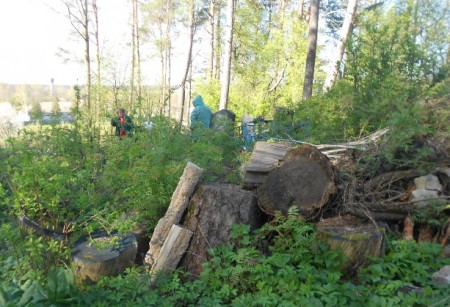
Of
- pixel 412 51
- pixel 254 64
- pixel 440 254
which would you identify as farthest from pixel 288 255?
pixel 254 64

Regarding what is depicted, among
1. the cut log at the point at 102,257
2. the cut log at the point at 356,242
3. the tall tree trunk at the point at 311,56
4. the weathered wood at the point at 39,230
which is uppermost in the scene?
the tall tree trunk at the point at 311,56

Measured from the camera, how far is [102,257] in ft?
12.3

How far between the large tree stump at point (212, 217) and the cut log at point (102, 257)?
1.95 ft

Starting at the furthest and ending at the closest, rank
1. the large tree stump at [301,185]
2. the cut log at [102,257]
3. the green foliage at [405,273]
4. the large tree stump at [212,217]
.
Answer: the large tree stump at [301,185] < the large tree stump at [212,217] < the cut log at [102,257] < the green foliage at [405,273]

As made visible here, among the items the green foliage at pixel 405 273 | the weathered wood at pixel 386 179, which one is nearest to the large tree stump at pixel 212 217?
the green foliage at pixel 405 273

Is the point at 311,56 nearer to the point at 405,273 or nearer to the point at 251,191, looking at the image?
the point at 251,191

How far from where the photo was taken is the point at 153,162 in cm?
475

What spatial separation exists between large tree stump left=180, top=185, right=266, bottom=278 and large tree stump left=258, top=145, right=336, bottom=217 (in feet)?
0.68

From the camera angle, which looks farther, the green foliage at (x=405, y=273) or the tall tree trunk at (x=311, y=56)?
the tall tree trunk at (x=311, y=56)

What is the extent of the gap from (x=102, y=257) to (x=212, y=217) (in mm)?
1174

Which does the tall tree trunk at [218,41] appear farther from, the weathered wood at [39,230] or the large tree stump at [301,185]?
the weathered wood at [39,230]

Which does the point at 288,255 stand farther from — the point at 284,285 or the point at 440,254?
the point at 440,254

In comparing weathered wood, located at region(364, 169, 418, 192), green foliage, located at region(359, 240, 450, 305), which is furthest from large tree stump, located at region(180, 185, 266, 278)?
weathered wood, located at region(364, 169, 418, 192)

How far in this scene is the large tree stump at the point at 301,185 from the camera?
399 centimetres
